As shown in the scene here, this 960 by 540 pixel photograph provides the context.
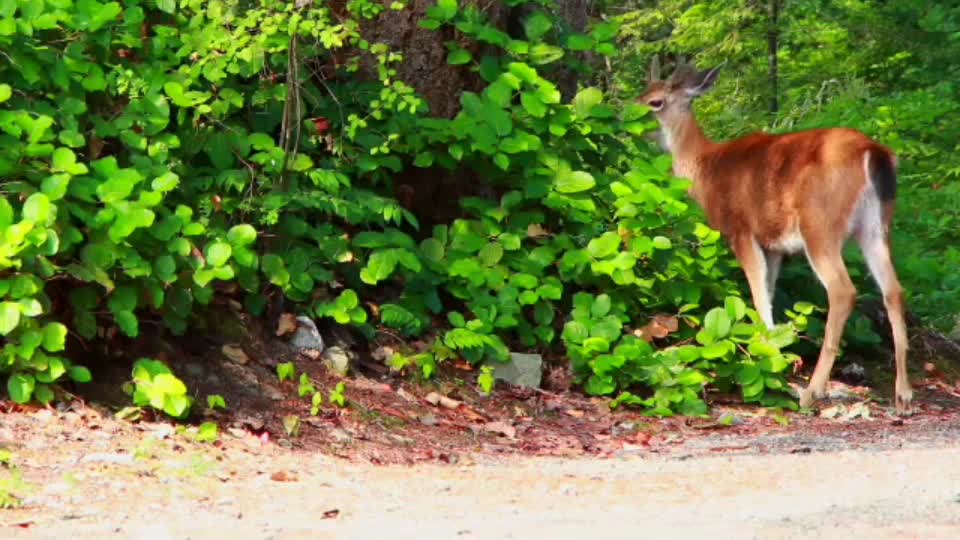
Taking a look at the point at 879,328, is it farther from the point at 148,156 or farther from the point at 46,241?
the point at 46,241

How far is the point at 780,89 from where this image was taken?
2316 cm

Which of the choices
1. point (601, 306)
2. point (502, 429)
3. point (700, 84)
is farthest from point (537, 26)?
point (502, 429)

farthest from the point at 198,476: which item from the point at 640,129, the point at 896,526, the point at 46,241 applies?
the point at 640,129

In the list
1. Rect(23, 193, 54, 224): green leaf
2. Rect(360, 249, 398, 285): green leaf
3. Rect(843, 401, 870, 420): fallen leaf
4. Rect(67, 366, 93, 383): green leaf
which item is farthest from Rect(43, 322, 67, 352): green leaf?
Rect(843, 401, 870, 420): fallen leaf

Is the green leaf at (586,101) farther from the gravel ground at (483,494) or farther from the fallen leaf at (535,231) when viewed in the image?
the gravel ground at (483,494)

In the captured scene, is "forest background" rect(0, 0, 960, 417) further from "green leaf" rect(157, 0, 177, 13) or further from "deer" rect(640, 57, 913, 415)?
"deer" rect(640, 57, 913, 415)

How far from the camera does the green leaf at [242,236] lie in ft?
28.8

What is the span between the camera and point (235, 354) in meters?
9.11

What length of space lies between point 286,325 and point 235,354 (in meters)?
0.47

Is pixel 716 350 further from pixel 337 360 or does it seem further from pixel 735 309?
pixel 337 360

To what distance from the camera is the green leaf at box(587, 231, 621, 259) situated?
34.3 ft

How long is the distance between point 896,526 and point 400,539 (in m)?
1.74

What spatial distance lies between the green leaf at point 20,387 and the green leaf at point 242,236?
4.51 ft

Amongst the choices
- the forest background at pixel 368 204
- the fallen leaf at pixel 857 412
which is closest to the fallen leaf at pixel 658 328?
the forest background at pixel 368 204
